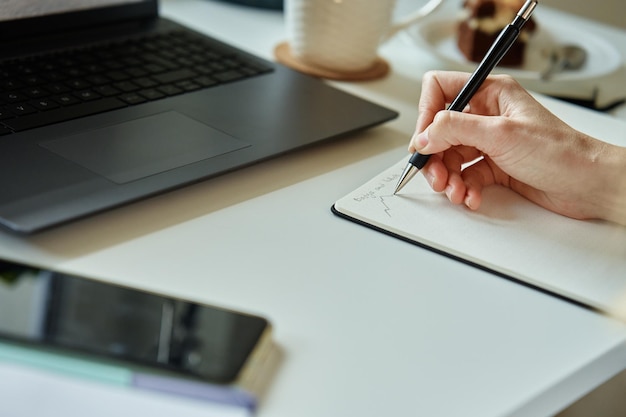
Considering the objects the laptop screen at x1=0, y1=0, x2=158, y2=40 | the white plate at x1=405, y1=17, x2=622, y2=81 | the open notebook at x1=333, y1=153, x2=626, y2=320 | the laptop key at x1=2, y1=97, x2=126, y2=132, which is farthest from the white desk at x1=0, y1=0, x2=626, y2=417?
the white plate at x1=405, y1=17, x2=622, y2=81

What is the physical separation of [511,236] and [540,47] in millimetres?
629

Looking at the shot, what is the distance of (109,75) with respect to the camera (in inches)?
32.9

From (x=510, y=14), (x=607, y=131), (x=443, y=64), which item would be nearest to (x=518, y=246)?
(x=607, y=131)

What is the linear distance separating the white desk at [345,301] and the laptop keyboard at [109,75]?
138 mm

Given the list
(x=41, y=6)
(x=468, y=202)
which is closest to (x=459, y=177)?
(x=468, y=202)

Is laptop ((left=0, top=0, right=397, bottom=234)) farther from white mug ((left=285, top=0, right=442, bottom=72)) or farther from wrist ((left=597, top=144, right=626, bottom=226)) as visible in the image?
wrist ((left=597, top=144, right=626, bottom=226))

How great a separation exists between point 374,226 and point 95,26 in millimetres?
453

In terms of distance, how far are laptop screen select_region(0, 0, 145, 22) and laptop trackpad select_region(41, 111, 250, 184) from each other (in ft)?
0.73

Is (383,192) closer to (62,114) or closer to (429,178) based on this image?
(429,178)

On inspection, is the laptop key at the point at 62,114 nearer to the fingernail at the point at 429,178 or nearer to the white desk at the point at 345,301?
the white desk at the point at 345,301

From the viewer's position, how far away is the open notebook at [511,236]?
0.64 metres

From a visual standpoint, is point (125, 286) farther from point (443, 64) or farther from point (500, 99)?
point (443, 64)

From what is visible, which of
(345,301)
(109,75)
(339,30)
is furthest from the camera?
(339,30)

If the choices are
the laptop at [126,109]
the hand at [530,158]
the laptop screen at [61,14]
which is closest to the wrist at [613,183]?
the hand at [530,158]
